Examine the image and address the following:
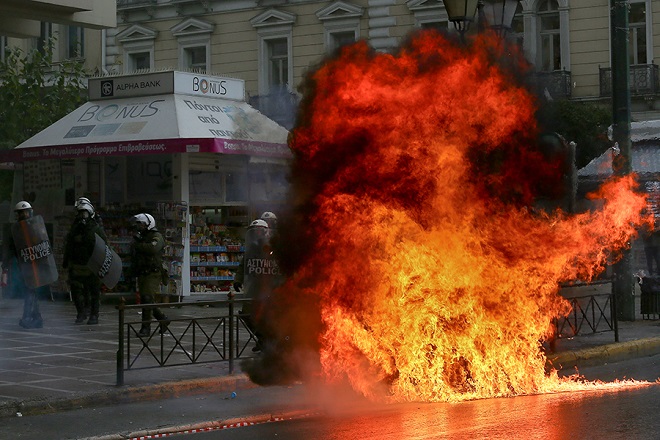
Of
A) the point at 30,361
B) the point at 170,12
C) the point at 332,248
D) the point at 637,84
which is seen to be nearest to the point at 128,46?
the point at 170,12

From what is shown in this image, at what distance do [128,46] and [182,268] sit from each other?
19773mm

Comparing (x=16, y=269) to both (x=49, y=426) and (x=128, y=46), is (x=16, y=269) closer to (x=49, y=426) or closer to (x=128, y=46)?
(x=49, y=426)

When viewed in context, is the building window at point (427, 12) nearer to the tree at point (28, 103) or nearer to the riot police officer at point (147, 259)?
the tree at point (28, 103)

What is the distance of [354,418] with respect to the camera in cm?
912

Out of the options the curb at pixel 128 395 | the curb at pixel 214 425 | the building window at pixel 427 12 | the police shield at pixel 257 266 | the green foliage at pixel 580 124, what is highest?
the building window at pixel 427 12

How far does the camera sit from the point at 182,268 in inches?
802

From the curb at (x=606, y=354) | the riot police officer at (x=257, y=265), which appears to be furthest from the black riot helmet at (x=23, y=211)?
the curb at (x=606, y=354)

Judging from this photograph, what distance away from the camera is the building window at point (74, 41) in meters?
39.0

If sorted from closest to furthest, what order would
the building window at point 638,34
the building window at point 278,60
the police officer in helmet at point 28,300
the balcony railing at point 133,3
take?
1. the police officer in helmet at point 28,300
2. the building window at point 638,34
3. the building window at point 278,60
4. the balcony railing at point 133,3

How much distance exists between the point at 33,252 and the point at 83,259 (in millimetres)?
1035

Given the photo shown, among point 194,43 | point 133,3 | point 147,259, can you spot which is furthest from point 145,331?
point 133,3

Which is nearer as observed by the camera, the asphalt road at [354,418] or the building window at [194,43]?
the asphalt road at [354,418]

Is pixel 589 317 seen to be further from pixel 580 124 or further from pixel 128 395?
pixel 580 124

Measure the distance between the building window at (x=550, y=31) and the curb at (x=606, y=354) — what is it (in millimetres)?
18405
